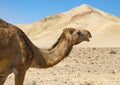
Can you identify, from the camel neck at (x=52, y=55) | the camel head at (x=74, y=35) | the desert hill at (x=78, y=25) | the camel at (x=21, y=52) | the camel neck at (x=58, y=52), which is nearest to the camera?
the camel at (x=21, y=52)

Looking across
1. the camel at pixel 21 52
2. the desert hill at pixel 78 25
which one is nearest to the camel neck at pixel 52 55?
the camel at pixel 21 52

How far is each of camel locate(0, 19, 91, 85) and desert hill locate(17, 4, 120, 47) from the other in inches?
2727

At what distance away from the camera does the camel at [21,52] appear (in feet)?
30.6

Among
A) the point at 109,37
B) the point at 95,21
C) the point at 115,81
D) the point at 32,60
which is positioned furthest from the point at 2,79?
the point at 95,21

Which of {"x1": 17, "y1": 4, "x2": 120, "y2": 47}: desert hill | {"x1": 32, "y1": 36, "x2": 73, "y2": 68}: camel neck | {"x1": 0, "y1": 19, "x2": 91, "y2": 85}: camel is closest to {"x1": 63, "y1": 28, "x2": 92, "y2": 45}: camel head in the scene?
{"x1": 0, "y1": 19, "x2": 91, "y2": 85}: camel

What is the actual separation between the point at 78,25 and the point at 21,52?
302 ft

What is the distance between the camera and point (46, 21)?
118688 mm

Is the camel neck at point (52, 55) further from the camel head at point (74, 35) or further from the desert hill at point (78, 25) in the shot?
the desert hill at point (78, 25)

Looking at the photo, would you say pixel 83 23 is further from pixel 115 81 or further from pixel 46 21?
pixel 115 81

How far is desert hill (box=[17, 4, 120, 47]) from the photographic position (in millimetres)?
88688

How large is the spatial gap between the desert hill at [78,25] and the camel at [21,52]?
227ft

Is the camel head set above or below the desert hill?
above

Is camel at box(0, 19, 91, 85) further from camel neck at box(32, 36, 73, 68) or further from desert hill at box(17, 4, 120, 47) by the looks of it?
desert hill at box(17, 4, 120, 47)

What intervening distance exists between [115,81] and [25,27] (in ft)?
335
